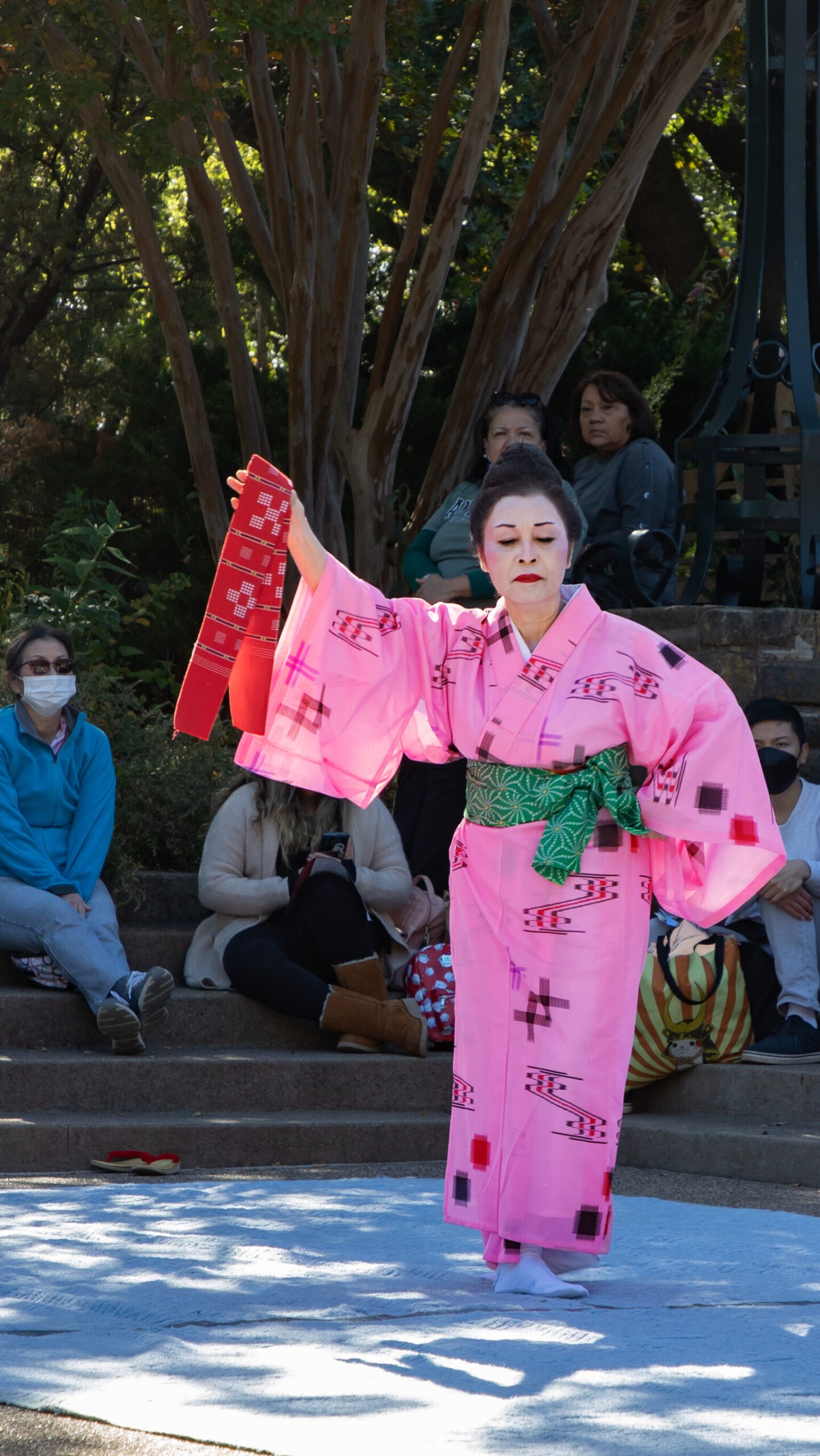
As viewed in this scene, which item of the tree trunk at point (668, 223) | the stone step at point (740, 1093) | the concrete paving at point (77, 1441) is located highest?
the tree trunk at point (668, 223)

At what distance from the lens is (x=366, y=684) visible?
3469 millimetres

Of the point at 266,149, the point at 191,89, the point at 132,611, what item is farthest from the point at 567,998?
the point at 132,611

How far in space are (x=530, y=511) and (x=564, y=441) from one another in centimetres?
655

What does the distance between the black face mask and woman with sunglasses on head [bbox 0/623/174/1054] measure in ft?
6.27

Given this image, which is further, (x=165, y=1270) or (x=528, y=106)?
(x=528, y=106)

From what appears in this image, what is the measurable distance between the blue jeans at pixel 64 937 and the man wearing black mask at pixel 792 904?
6.40 feet

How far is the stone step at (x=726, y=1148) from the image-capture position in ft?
14.5

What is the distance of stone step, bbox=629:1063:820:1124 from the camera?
4.73 meters

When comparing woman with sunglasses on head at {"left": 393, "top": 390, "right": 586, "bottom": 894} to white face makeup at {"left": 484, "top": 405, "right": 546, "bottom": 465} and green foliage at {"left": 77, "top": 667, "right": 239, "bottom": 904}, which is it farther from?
green foliage at {"left": 77, "top": 667, "right": 239, "bottom": 904}

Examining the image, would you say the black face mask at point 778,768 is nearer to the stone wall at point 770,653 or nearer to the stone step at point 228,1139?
the stone wall at point 770,653

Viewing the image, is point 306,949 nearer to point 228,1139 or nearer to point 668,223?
point 228,1139

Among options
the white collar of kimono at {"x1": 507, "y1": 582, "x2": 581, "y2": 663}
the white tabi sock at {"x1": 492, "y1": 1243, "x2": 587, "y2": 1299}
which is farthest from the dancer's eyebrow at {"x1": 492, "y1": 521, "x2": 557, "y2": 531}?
the white tabi sock at {"x1": 492, "y1": 1243, "x2": 587, "y2": 1299}

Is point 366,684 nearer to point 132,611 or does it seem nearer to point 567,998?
point 567,998

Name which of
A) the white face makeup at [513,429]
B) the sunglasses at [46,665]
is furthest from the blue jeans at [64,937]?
the white face makeup at [513,429]
